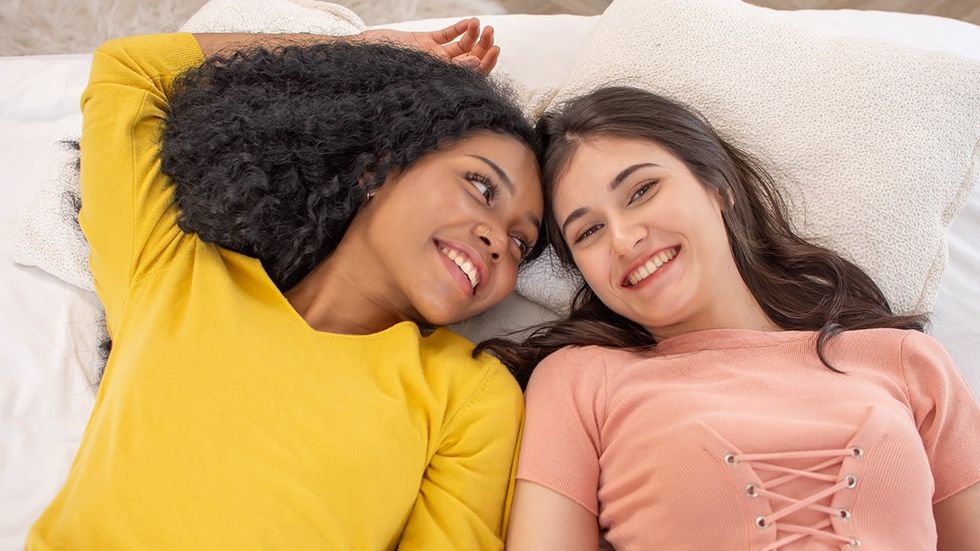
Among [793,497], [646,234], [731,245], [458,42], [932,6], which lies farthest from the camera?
[932,6]

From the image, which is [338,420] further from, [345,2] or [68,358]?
[345,2]

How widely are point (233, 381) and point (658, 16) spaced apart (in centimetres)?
93

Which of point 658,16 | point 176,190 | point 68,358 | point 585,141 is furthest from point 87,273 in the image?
point 658,16

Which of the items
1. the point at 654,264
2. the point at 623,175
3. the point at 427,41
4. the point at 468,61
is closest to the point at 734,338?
the point at 654,264

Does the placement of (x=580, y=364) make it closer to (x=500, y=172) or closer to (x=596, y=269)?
(x=596, y=269)

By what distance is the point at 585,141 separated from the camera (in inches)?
50.2

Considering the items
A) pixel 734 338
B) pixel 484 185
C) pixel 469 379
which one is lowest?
pixel 469 379

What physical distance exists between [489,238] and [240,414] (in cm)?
41

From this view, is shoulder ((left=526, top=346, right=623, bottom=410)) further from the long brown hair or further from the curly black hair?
the curly black hair

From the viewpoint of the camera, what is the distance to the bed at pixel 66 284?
127 centimetres

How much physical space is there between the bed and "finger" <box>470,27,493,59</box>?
0.10 metres

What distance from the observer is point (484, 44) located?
61.4 inches

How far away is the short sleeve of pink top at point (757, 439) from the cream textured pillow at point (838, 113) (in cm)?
21

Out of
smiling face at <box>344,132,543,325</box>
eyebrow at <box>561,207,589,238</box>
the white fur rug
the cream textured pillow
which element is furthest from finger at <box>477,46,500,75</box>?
the white fur rug
